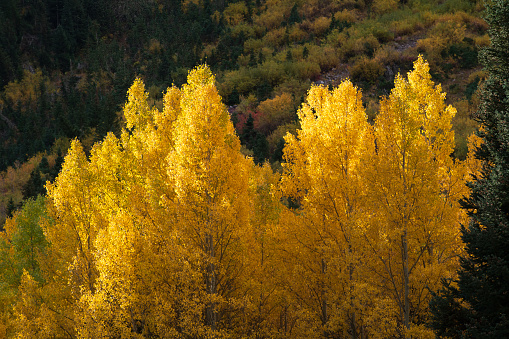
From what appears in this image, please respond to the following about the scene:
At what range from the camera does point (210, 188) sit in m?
13.6

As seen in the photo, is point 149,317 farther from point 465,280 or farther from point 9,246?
point 9,246

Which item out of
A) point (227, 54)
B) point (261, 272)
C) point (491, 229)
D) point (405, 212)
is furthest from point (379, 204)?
point (227, 54)

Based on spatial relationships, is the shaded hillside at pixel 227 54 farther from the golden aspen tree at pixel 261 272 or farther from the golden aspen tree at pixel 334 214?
the golden aspen tree at pixel 334 214

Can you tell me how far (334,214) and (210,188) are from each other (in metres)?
4.81

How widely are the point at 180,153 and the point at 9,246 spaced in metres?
23.2

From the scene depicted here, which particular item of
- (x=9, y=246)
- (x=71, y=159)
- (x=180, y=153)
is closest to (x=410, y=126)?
(x=180, y=153)

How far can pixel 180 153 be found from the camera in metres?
13.5

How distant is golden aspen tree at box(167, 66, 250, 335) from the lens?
13422 millimetres

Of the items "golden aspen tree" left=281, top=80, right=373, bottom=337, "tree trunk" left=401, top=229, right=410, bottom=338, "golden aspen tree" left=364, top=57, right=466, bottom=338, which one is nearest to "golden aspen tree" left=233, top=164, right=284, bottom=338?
A: "golden aspen tree" left=281, top=80, right=373, bottom=337

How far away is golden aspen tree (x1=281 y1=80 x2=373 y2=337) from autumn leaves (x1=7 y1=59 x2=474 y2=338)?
5 centimetres

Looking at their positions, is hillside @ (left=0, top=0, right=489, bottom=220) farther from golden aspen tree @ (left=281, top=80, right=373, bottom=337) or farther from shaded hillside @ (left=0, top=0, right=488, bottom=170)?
golden aspen tree @ (left=281, top=80, right=373, bottom=337)

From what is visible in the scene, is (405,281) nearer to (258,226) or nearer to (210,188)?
(210,188)

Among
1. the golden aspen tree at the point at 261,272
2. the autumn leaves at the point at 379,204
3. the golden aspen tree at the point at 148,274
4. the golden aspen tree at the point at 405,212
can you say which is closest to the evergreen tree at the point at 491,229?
the golden aspen tree at the point at 405,212

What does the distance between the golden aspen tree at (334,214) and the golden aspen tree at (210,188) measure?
271cm
